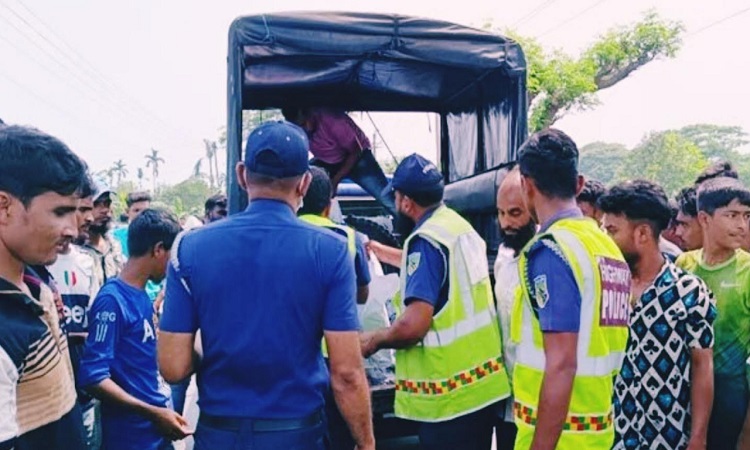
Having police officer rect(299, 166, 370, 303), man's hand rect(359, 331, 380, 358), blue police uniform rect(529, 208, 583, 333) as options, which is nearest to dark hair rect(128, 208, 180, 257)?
police officer rect(299, 166, 370, 303)

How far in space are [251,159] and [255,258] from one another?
35cm

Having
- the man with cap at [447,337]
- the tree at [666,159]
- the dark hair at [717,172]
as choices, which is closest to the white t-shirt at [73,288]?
the man with cap at [447,337]

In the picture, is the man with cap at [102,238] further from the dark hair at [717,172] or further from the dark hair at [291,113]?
the dark hair at [717,172]

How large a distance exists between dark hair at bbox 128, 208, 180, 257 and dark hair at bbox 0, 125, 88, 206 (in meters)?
1.25

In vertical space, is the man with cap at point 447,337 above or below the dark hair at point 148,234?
below

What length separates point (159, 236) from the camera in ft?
9.77

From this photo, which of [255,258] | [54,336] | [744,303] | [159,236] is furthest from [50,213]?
[744,303]

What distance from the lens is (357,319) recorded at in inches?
89.0

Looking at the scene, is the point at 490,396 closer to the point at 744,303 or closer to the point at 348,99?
the point at 744,303

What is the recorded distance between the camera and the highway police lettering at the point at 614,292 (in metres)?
2.21

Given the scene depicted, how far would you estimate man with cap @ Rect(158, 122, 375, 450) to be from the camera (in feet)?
6.96

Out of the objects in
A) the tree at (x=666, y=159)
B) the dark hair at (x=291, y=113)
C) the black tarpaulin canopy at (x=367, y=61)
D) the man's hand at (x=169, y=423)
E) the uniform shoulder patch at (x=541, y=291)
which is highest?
the tree at (x=666, y=159)

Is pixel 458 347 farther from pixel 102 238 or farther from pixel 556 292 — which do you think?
pixel 102 238

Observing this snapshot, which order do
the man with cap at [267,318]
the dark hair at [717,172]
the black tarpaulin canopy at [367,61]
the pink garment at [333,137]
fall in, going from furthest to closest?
the pink garment at [333,137] → the dark hair at [717,172] → the black tarpaulin canopy at [367,61] → the man with cap at [267,318]
